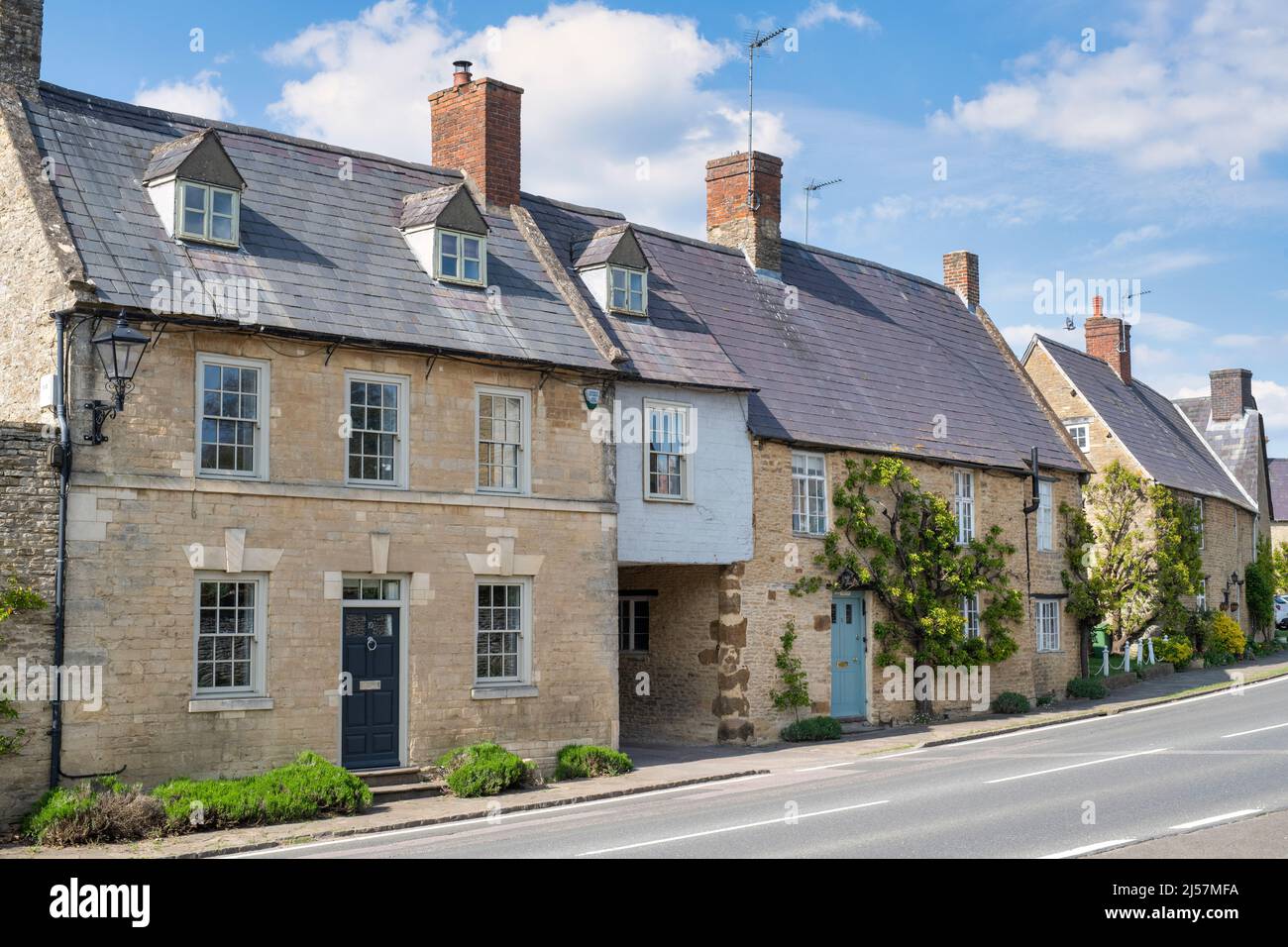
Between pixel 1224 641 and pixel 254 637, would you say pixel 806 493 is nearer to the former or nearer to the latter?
pixel 254 637

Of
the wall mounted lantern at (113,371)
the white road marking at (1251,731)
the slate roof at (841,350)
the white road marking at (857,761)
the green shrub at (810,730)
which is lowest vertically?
the white road marking at (857,761)

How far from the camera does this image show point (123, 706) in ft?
51.5

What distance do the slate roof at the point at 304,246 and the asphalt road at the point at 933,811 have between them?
272 inches

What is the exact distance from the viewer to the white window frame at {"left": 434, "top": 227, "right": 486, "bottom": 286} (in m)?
20.3

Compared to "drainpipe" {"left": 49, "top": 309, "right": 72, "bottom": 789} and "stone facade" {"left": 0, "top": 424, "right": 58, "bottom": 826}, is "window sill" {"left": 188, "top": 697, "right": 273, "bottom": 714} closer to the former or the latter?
"drainpipe" {"left": 49, "top": 309, "right": 72, "bottom": 789}

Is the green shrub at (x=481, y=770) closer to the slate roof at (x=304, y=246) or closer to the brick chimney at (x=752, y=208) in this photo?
the slate roof at (x=304, y=246)

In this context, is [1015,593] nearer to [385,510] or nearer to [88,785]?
[385,510]

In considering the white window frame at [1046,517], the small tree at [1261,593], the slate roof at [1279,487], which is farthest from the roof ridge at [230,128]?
the slate roof at [1279,487]

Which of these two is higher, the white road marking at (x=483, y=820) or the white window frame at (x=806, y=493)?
the white window frame at (x=806, y=493)

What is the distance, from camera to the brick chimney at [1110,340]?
47.2 meters

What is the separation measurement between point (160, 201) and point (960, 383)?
19684 mm

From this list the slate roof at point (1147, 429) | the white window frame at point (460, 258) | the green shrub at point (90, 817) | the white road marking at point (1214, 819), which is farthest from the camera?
the slate roof at point (1147, 429)

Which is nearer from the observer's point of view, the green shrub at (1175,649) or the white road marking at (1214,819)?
the white road marking at (1214,819)
